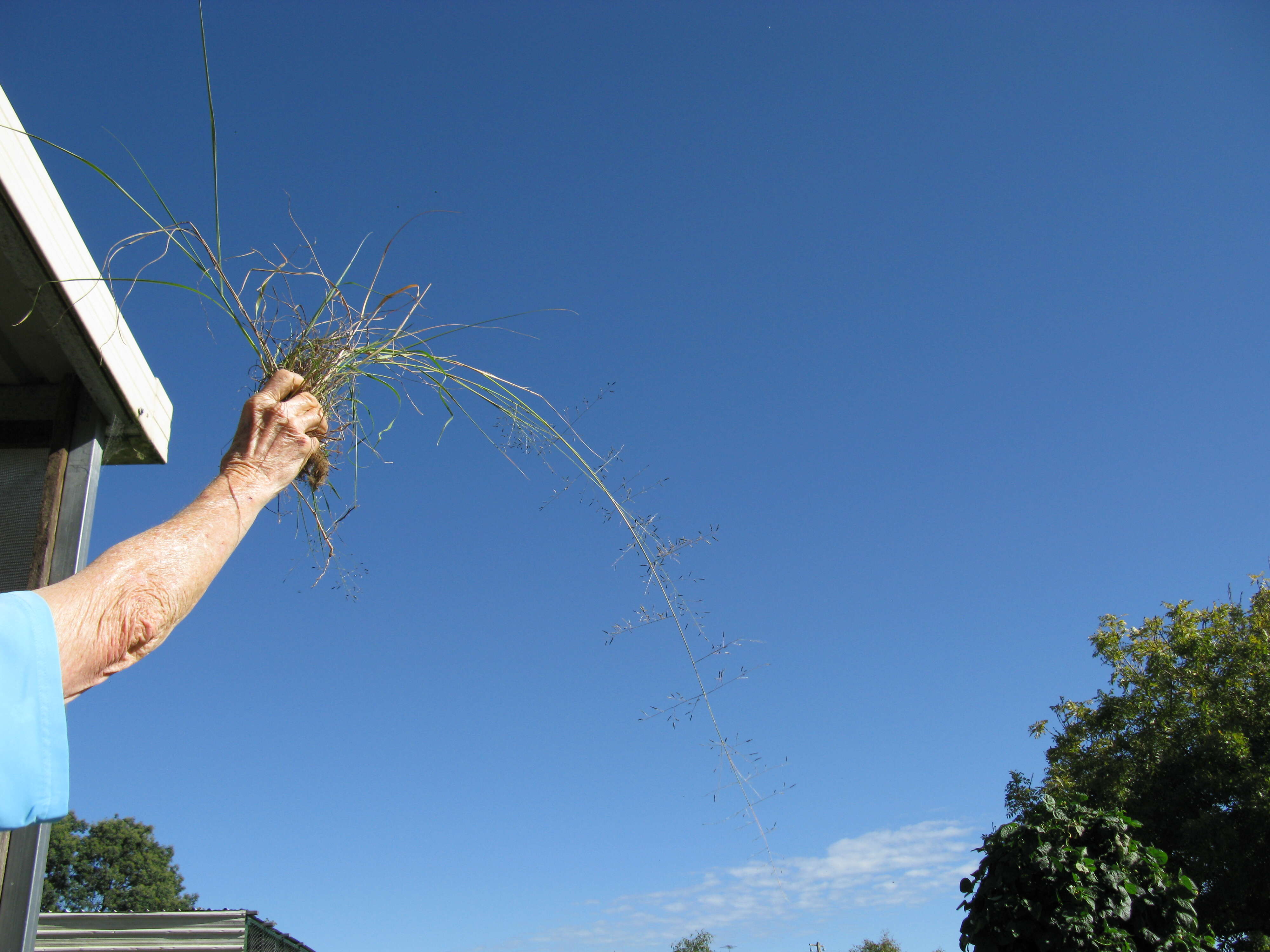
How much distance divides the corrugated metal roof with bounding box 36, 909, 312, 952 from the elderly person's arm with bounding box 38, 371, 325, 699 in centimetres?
696

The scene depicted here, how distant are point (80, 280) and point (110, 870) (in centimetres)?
3778

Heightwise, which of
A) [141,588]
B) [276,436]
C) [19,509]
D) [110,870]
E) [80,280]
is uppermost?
[110,870]

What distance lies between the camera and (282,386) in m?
1.35

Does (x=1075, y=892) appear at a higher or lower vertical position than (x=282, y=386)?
lower

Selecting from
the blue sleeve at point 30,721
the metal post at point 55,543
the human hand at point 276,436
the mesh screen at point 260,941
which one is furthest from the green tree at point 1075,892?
the mesh screen at point 260,941

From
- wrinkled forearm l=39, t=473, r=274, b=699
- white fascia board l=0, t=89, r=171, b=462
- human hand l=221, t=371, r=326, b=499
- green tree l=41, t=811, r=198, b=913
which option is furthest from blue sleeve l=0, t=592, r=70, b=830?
green tree l=41, t=811, r=198, b=913

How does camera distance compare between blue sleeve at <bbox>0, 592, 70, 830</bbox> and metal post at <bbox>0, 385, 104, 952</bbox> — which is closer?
blue sleeve at <bbox>0, 592, 70, 830</bbox>

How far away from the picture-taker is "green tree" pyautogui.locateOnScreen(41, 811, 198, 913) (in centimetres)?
2962

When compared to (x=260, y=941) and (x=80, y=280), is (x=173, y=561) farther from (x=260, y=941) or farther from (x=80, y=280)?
(x=260, y=941)

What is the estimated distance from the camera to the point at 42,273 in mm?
1716

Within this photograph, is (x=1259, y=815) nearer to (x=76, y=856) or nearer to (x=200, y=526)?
(x=200, y=526)

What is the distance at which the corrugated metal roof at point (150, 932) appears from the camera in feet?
21.1

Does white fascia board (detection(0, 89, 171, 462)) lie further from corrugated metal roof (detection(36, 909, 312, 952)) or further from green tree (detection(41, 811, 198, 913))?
green tree (detection(41, 811, 198, 913))

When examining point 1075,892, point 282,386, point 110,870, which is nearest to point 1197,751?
point 1075,892
